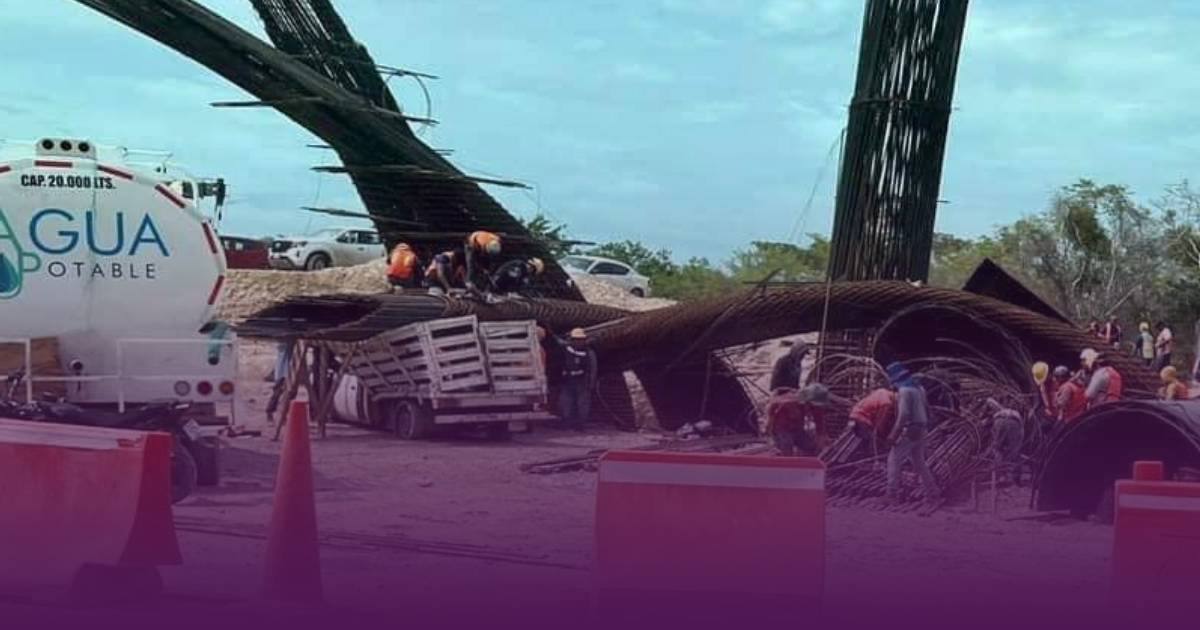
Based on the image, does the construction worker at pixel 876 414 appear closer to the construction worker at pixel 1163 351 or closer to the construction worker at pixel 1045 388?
the construction worker at pixel 1045 388

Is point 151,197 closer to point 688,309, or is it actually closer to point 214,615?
point 214,615

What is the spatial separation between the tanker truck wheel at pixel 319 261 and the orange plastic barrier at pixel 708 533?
116 feet

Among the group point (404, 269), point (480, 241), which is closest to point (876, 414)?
point (480, 241)

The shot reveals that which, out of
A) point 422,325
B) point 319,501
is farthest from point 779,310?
point 319,501

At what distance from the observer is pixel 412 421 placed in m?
22.8

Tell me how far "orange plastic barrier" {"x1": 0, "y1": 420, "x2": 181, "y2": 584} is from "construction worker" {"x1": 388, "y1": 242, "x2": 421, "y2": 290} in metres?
15.5

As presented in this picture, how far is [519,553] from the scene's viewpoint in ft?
40.4

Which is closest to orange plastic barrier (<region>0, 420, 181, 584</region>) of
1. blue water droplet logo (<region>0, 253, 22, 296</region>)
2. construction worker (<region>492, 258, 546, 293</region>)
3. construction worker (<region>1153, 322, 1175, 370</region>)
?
blue water droplet logo (<region>0, 253, 22, 296</region>)

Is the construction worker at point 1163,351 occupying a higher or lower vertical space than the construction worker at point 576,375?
higher

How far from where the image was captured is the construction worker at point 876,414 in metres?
16.9

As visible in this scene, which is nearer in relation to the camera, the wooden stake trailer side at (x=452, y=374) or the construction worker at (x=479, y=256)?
the wooden stake trailer side at (x=452, y=374)

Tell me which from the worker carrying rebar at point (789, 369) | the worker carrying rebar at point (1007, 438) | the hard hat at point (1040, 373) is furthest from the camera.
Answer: the worker carrying rebar at point (789, 369)

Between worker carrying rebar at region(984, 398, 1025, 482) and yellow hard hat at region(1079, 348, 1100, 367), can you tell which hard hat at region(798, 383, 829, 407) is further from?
yellow hard hat at region(1079, 348, 1100, 367)

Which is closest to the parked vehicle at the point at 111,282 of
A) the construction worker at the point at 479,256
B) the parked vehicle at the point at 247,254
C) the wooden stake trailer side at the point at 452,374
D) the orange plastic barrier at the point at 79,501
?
the orange plastic barrier at the point at 79,501
